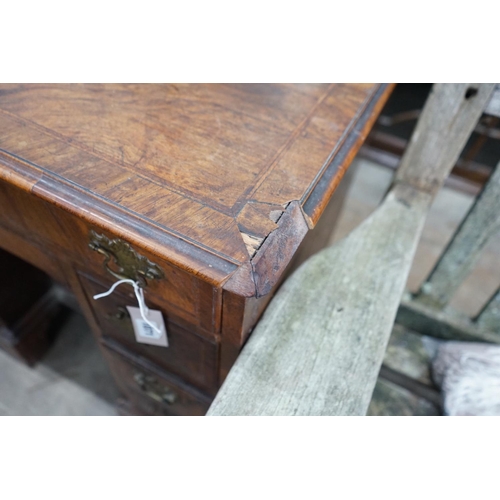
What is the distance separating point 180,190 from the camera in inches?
19.8

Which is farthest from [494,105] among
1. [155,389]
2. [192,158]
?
[155,389]

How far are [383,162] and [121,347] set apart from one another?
1529mm

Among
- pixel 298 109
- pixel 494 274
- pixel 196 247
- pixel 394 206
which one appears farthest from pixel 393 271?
pixel 494 274

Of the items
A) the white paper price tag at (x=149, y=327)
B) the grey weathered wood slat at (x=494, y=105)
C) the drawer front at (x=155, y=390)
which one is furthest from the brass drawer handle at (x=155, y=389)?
the grey weathered wood slat at (x=494, y=105)

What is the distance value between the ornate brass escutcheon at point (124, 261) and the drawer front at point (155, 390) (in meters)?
0.32

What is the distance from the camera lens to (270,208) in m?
0.50

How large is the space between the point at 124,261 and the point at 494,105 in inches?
28.3

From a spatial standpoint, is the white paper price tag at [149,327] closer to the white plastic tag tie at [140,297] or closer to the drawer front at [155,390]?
the white plastic tag tie at [140,297]

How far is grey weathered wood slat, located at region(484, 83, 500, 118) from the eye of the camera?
74cm

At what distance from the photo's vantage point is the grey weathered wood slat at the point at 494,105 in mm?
736

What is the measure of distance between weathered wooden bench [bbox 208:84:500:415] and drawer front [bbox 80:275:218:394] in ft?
0.31

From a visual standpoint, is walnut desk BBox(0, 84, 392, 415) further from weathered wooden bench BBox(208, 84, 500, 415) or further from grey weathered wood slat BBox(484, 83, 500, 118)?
grey weathered wood slat BBox(484, 83, 500, 118)

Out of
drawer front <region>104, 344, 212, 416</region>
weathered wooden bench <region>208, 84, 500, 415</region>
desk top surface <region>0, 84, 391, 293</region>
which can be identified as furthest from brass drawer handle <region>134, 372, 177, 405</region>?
desk top surface <region>0, 84, 391, 293</region>

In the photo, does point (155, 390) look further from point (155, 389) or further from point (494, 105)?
point (494, 105)
